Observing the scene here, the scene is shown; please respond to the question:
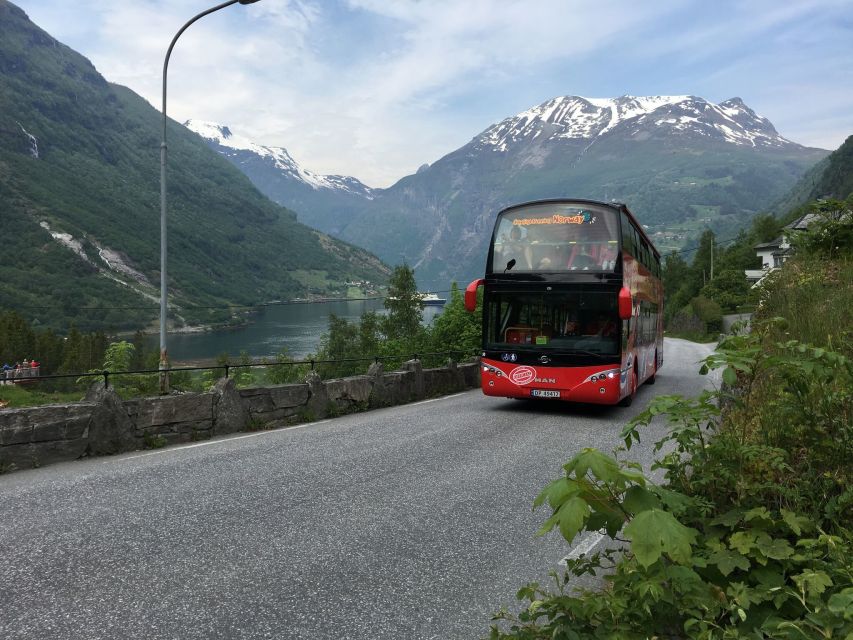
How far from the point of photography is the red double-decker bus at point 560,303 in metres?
11.1

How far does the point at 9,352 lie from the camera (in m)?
74.5

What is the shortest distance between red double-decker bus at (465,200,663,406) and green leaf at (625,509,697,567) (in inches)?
350

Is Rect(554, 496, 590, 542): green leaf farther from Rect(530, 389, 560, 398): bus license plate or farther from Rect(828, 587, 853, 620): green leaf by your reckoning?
Rect(530, 389, 560, 398): bus license plate

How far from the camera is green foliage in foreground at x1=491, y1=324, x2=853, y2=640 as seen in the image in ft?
7.04

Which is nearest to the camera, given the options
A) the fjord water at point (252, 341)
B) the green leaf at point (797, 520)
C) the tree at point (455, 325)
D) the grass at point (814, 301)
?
the green leaf at point (797, 520)

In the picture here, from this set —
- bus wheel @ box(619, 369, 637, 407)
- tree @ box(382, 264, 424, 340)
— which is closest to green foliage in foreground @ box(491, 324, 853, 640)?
bus wheel @ box(619, 369, 637, 407)

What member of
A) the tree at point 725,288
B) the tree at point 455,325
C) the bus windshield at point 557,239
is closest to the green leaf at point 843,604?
the bus windshield at point 557,239

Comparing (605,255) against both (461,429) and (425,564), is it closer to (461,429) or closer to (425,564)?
(461,429)

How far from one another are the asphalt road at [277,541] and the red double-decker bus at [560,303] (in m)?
3.00

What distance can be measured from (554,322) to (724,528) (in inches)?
337

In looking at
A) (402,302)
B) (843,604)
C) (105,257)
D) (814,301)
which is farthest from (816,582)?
(105,257)

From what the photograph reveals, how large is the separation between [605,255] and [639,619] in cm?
948

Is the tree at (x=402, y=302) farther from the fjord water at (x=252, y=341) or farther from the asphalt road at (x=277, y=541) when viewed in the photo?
the asphalt road at (x=277, y=541)

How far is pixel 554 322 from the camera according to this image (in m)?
11.5
